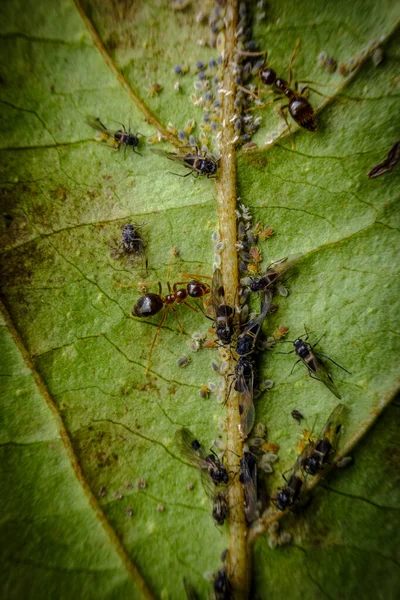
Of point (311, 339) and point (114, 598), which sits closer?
point (114, 598)

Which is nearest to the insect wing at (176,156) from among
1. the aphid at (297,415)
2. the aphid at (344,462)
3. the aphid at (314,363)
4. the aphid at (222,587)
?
the aphid at (314,363)

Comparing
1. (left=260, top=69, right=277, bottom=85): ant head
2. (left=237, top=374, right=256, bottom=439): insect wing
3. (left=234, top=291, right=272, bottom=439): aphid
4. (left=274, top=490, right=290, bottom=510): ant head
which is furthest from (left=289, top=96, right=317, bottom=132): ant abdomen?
(left=274, top=490, right=290, bottom=510): ant head

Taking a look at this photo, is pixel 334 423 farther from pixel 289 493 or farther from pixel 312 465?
pixel 289 493

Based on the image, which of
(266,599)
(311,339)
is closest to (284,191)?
(311,339)

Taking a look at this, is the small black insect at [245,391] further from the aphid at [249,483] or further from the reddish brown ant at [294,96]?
the reddish brown ant at [294,96]

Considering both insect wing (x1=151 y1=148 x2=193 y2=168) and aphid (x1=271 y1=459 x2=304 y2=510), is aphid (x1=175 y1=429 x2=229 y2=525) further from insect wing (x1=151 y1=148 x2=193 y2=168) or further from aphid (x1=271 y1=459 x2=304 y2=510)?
insect wing (x1=151 y1=148 x2=193 y2=168)

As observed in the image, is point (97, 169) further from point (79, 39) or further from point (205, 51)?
point (205, 51)
